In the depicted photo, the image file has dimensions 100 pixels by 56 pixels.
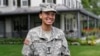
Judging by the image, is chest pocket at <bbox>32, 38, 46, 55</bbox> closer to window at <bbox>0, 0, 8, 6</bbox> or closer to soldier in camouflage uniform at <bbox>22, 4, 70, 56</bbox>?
soldier in camouflage uniform at <bbox>22, 4, 70, 56</bbox>

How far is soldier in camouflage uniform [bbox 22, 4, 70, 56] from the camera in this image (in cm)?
313

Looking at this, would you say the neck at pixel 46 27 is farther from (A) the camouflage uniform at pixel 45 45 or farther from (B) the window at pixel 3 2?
(B) the window at pixel 3 2

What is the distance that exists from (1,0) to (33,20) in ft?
12.6

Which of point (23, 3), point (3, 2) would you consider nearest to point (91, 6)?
point (23, 3)

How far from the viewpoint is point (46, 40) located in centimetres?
313

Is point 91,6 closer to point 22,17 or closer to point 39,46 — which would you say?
point 22,17

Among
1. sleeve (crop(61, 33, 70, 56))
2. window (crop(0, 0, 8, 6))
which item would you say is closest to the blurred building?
window (crop(0, 0, 8, 6))

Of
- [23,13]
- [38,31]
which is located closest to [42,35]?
[38,31]

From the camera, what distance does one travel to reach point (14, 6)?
3272 cm

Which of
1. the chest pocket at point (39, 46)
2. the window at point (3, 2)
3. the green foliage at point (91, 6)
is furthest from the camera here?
the green foliage at point (91, 6)

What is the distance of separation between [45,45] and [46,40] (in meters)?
0.05

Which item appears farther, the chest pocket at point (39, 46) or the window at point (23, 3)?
the window at point (23, 3)

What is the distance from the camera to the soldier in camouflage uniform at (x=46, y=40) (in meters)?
3.13

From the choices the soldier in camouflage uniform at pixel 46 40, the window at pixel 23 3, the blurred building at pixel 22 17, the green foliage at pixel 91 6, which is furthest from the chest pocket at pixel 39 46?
the green foliage at pixel 91 6
